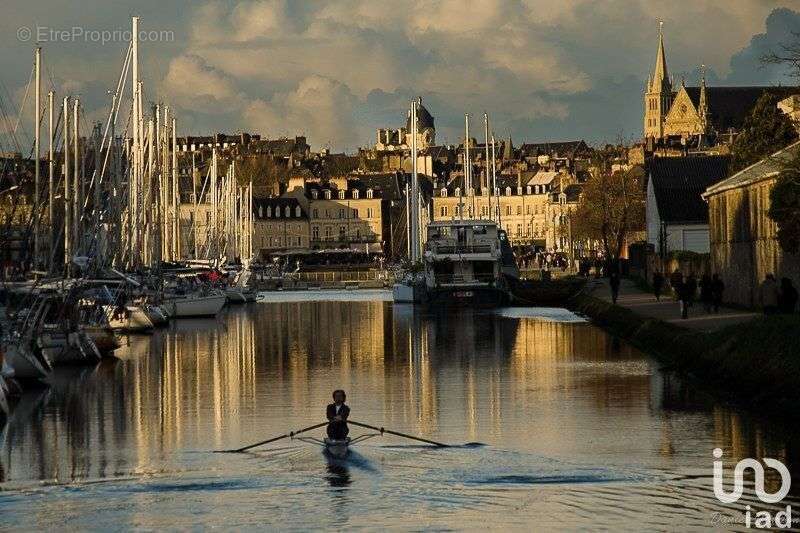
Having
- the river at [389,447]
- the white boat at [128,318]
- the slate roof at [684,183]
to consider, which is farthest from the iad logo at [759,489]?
the slate roof at [684,183]

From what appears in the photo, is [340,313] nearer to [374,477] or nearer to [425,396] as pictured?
[425,396]

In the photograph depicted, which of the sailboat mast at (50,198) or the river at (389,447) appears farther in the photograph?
the sailboat mast at (50,198)

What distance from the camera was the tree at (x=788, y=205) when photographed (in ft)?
161

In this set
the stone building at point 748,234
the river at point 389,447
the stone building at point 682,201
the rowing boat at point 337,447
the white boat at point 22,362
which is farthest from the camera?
the stone building at point 682,201

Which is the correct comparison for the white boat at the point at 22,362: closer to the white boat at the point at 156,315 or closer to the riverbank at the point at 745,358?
the riverbank at the point at 745,358

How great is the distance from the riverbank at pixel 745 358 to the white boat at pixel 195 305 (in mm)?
38048

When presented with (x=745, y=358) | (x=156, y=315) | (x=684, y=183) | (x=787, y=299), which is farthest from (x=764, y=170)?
(x=684, y=183)

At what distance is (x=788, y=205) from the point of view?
163 ft

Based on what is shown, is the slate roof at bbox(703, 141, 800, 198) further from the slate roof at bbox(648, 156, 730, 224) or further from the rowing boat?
the rowing boat

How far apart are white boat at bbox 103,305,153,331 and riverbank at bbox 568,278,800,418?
23542 mm

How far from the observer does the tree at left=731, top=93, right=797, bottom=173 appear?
83.1m

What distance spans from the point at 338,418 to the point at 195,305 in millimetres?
59494

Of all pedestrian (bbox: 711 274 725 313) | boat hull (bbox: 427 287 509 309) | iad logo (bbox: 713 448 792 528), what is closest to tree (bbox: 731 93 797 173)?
boat hull (bbox: 427 287 509 309)

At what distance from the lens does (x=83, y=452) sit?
3098cm
